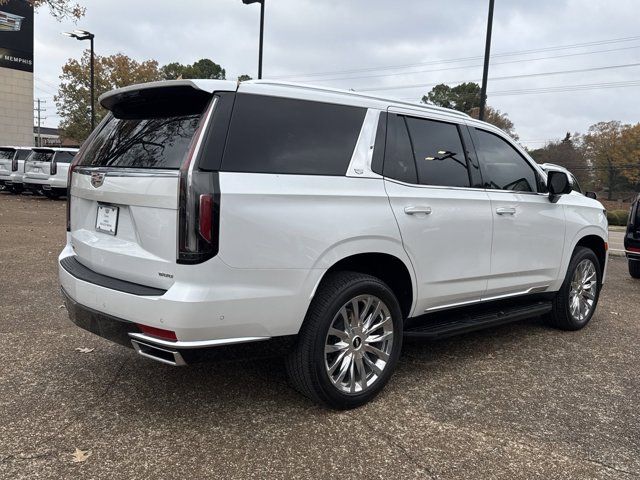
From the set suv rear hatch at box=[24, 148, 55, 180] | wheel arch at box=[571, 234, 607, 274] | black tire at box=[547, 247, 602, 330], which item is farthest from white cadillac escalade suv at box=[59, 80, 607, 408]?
suv rear hatch at box=[24, 148, 55, 180]

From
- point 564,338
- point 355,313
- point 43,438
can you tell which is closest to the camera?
point 43,438

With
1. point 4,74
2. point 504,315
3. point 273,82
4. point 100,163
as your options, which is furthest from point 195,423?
point 4,74

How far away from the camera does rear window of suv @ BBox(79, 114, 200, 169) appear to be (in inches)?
114

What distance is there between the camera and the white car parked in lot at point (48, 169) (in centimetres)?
1806

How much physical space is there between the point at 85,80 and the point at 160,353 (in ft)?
140

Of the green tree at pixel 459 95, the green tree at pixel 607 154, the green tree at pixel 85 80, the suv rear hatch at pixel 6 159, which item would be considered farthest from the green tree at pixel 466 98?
the suv rear hatch at pixel 6 159

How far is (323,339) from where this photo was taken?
310 cm

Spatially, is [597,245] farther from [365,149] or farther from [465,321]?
[365,149]

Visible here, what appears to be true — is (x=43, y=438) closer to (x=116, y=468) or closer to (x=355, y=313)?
(x=116, y=468)

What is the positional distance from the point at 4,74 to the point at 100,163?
3885cm

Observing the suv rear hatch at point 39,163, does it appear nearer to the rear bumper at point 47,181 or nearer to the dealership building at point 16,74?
the rear bumper at point 47,181

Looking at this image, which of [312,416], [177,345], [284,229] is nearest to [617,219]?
[312,416]

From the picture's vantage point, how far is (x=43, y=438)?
2900 mm

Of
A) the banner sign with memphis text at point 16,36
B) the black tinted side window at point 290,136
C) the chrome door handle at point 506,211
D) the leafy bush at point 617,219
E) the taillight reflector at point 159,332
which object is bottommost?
the leafy bush at point 617,219
